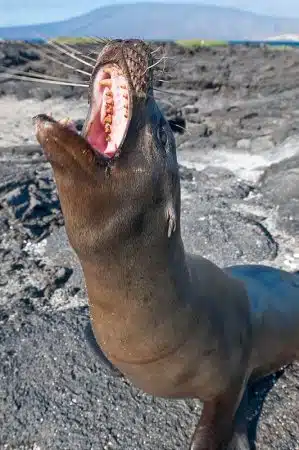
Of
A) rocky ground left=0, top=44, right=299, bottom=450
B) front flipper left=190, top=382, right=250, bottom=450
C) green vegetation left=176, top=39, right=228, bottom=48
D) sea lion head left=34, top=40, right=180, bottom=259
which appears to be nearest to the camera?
sea lion head left=34, top=40, right=180, bottom=259

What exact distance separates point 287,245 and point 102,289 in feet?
11.9

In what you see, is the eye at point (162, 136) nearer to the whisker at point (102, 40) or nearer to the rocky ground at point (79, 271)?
the rocky ground at point (79, 271)

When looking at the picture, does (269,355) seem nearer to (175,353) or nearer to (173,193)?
(175,353)

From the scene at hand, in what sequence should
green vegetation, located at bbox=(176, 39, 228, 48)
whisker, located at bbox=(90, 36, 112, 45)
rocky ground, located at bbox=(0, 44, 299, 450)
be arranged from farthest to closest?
green vegetation, located at bbox=(176, 39, 228, 48), rocky ground, located at bbox=(0, 44, 299, 450), whisker, located at bbox=(90, 36, 112, 45)

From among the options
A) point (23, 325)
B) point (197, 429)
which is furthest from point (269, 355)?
point (23, 325)

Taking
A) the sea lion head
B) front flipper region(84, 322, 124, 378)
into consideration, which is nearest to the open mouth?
the sea lion head

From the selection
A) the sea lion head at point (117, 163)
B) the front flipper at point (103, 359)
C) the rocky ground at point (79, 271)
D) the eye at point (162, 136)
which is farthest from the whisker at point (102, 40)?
the front flipper at point (103, 359)

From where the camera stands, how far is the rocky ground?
301cm

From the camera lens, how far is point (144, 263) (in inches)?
84.7

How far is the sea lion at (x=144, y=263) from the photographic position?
192 cm

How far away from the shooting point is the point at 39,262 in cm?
518

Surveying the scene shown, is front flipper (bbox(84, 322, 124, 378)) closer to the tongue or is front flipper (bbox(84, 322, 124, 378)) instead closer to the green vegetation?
the tongue

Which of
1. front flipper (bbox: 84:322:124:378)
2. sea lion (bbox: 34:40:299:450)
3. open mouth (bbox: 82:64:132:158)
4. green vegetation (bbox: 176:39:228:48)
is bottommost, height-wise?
green vegetation (bbox: 176:39:228:48)

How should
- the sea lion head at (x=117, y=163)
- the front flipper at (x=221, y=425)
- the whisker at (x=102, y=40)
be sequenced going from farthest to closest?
1. the front flipper at (x=221, y=425)
2. the whisker at (x=102, y=40)
3. the sea lion head at (x=117, y=163)
